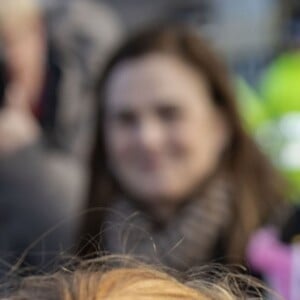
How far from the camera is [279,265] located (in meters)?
1.36

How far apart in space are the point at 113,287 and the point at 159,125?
94cm

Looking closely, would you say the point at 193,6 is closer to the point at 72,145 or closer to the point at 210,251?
the point at 72,145

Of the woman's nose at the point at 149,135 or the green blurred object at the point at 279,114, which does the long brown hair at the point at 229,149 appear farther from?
the green blurred object at the point at 279,114

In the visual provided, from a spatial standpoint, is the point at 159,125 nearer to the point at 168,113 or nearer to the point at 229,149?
the point at 168,113

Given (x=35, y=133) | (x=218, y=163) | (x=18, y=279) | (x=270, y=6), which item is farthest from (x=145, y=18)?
(x=18, y=279)

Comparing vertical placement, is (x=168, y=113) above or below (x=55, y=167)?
above

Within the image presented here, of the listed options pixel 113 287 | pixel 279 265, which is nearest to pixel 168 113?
pixel 279 265

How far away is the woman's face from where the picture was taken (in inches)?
66.9

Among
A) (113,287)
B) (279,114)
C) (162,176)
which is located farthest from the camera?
(279,114)

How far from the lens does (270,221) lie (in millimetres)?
1581

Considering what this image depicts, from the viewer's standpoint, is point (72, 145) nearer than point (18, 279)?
No

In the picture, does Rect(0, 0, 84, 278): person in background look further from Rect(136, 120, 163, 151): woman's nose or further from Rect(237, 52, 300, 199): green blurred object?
Rect(237, 52, 300, 199): green blurred object

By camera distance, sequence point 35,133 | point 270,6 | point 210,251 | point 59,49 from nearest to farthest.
A: point 210,251
point 35,133
point 59,49
point 270,6

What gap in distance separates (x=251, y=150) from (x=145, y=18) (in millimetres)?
3336
